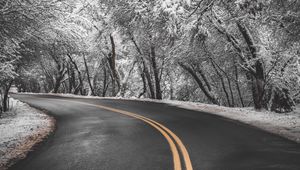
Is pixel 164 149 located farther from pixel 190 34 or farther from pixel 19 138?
pixel 190 34

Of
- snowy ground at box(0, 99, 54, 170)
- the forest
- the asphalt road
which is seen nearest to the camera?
the asphalt road

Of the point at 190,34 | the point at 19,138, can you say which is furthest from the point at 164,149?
the point at 190,34

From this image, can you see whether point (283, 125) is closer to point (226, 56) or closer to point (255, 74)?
point (255, 74)

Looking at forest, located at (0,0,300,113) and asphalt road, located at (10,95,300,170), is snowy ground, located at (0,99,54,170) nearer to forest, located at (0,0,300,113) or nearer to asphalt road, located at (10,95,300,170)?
asphalt road, located at (10,95,300,170)

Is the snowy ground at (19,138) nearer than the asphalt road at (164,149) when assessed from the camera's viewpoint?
No

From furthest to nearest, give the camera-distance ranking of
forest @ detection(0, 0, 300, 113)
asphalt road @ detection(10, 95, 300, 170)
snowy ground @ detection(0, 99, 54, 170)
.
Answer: forest @ detection(0, 0, 300, 113) → snowy ground @ detection(0, 99, 54, 170) → asphalt road @ detection(10, 95, 300, 170)

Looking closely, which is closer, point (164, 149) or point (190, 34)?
point (164, 149)

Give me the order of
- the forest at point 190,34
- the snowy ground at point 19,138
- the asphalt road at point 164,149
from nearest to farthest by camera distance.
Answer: the asphalt road at point 164,149 < the snowy ground at point 19,138 < the forest at point 190,34

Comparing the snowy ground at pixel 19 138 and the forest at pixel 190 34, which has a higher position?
the forest at pixel 190 34

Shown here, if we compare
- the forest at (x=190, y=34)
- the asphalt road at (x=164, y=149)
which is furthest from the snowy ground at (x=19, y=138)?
the forest at (x=190, y=34)

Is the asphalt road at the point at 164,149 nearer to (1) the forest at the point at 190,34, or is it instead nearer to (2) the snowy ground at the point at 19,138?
(2) the snowy ground at the point at 19,138

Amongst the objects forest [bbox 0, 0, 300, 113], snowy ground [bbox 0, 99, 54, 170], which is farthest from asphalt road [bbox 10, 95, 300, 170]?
forest [bbox 0, 0, 300, 113]

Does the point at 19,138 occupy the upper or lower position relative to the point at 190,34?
lower

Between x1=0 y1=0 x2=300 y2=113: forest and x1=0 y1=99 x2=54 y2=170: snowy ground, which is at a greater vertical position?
x1=0 y1=0 x2=300 y2=113: forest
